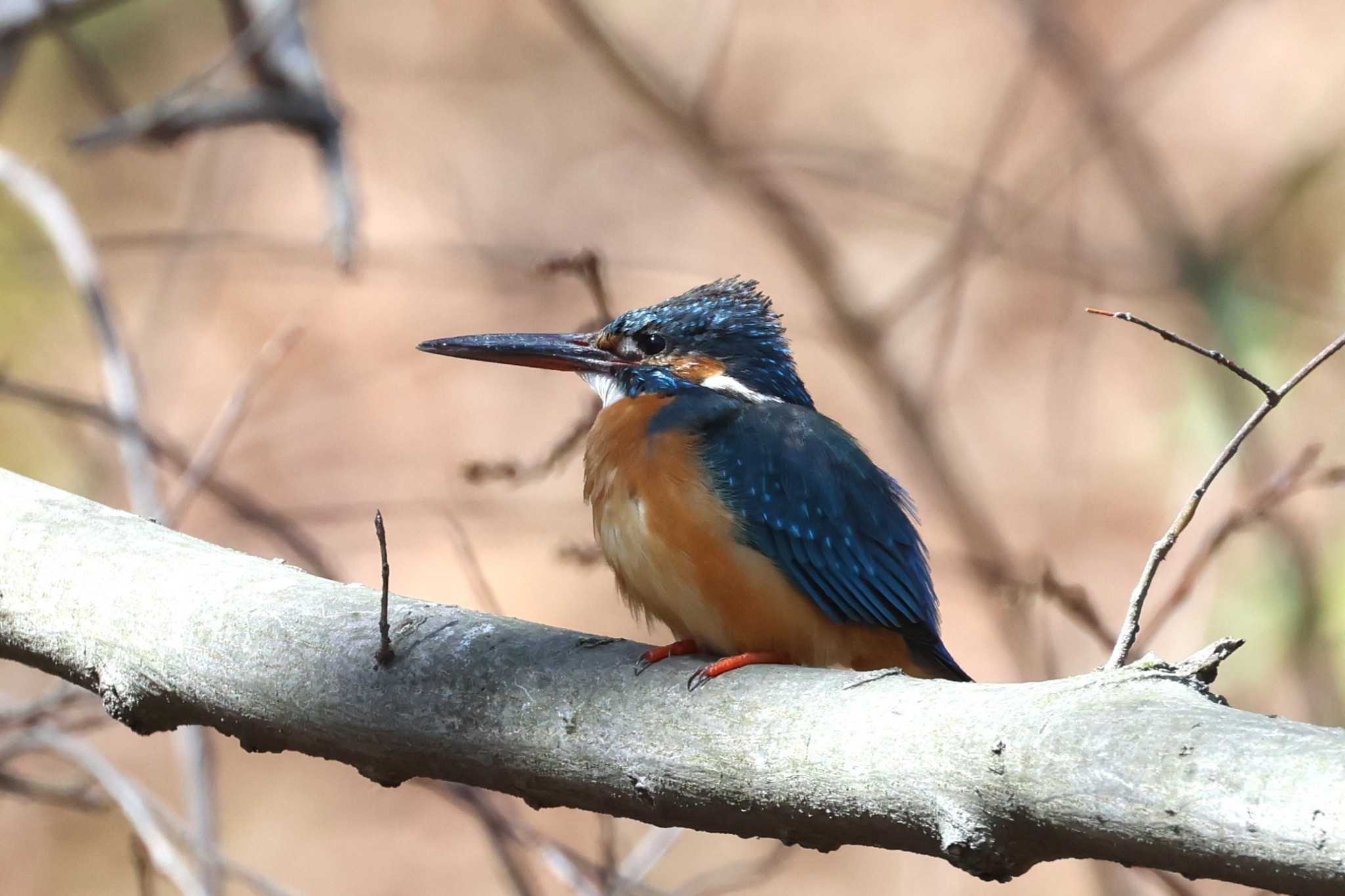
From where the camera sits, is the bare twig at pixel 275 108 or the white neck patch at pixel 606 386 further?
the bare twig at pixel 275 108

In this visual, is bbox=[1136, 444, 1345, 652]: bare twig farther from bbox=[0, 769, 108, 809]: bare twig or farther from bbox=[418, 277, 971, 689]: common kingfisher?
bbox=[0, 769, 108, 809]: bare twig

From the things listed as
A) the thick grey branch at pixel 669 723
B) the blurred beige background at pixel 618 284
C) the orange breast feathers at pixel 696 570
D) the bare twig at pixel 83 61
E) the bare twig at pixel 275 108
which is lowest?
the thick grey branch at pixel 669 723

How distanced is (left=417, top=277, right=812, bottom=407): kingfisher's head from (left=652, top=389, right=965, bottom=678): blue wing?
0.45 ft

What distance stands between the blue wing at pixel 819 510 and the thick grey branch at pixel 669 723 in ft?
2.38

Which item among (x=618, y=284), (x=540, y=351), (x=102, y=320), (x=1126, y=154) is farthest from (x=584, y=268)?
(x=618, y=284)

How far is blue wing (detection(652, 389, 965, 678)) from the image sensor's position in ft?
8.20

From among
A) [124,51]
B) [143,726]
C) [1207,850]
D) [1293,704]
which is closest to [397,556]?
[124,51]

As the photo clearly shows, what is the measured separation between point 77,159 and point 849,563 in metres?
5.89

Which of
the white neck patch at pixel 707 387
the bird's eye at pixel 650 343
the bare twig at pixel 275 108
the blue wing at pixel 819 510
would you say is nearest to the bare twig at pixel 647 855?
the blue wing at pixel 819 510

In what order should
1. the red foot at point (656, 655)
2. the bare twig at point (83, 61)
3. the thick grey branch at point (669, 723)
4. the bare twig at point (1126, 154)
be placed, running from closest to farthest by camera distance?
the thick grey branch at point (669, 723)
the red foot at point (656, 655)
the bare twig at point (83, 61)
the bare twig at point (1126, 154)

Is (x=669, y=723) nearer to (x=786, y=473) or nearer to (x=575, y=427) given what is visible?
(x=786, y=473)

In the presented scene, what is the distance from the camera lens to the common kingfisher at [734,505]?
95.3 inches

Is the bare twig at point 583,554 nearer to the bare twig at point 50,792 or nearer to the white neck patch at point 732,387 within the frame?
the white neck patch at point 732,387

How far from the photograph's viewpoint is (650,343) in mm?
2963
